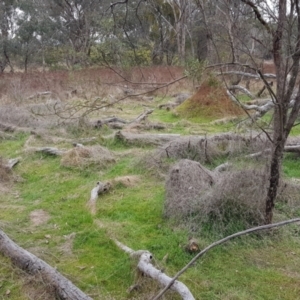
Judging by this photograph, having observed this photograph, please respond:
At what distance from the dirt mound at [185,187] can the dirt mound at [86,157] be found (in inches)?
75.3

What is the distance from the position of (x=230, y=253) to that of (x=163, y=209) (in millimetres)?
1063

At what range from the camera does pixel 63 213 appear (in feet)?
15.9

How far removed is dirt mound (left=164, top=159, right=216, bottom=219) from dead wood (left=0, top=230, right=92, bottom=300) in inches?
60.5

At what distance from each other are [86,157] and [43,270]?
3418 mm

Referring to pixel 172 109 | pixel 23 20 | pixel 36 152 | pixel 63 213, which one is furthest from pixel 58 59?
pixel 63 213

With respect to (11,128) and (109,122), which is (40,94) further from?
(109,122)

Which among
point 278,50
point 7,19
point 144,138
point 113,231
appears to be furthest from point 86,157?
point 7,19

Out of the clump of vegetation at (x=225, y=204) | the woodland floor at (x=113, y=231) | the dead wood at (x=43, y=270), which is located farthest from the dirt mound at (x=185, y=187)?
the dead wood at (x=43, y=270)

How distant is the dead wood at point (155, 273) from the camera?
9.33 feet

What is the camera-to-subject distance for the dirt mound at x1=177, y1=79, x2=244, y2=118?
1024cm

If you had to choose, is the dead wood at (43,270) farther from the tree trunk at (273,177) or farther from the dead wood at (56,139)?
the dead wood at (56,139)

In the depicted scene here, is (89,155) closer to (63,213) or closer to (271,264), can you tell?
(63,213)

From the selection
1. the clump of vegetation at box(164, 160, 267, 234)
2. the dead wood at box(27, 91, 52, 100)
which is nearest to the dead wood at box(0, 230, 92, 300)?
the clump of vegetation at box(164, 160, 267, 234)

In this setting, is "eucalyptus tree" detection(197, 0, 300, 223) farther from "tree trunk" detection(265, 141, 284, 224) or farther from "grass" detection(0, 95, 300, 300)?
"grass" detection(0, 95, 300, 300)
